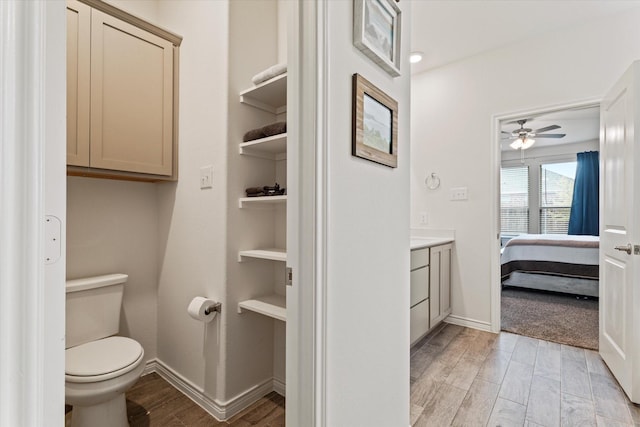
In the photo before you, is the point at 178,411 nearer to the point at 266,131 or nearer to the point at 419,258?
the point at 266,131

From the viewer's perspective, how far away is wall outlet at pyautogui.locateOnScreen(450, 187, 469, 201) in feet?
10.4

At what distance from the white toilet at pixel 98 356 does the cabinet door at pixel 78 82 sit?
2.45 feet

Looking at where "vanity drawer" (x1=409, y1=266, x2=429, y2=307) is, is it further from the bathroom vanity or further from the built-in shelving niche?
the built-in shelving niche

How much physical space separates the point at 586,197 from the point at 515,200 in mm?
1228

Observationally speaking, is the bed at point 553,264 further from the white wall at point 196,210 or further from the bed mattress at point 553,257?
the white wall at point 196,210

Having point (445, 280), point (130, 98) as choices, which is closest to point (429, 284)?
point (445, 280)

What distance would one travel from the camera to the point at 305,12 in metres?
1.01

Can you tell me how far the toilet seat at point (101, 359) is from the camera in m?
1.42

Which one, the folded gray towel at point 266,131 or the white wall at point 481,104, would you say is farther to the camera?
the white wall at point 481,104

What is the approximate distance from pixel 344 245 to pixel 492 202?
2.48m

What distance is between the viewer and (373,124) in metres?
1.25

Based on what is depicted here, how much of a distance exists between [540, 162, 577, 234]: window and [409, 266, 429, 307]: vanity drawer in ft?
18.4

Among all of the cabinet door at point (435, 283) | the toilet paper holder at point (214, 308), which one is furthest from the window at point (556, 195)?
the toilet paper holder at point (214, 308)
